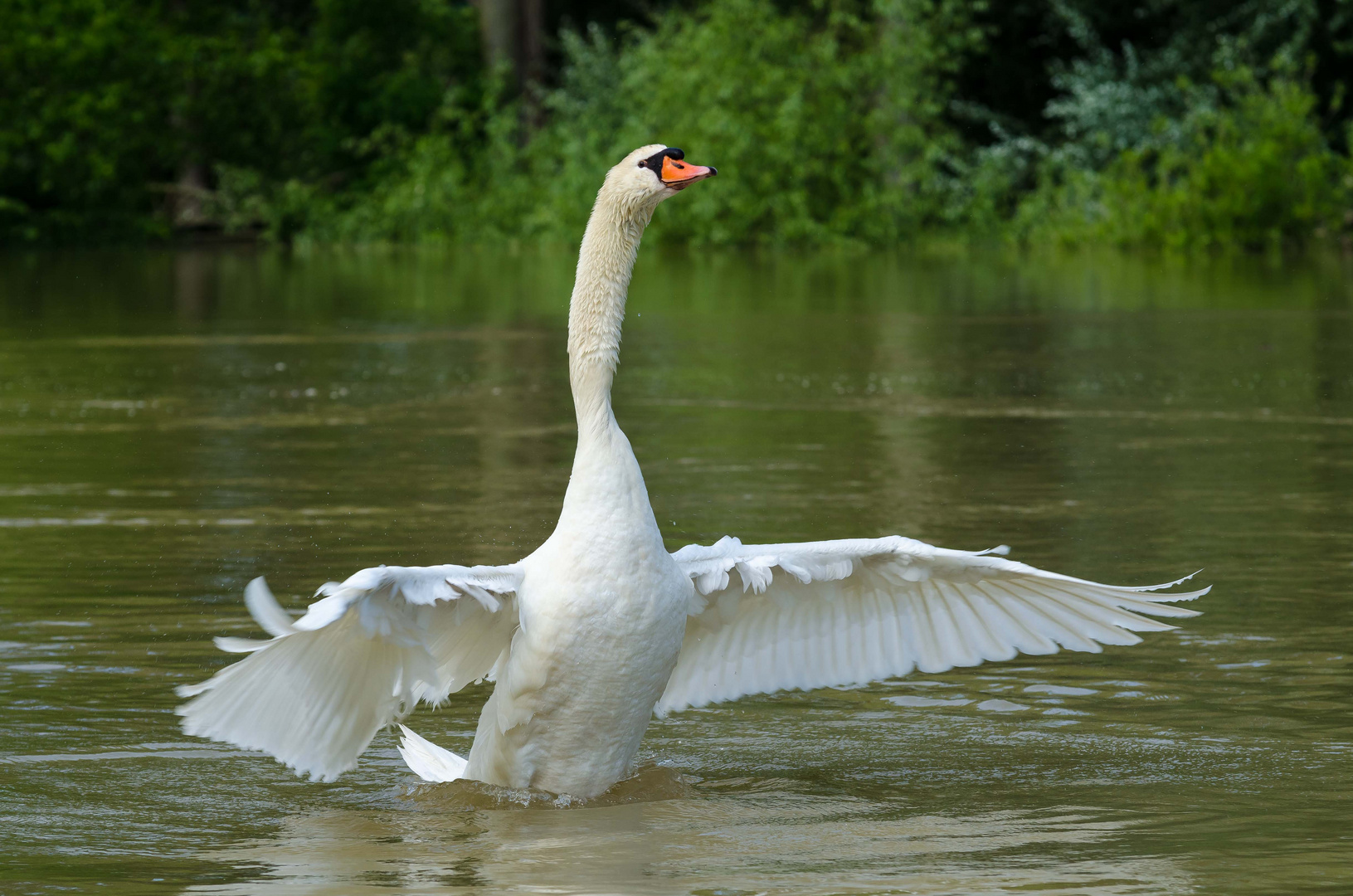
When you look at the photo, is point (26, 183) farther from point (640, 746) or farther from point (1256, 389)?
point (640, 746)

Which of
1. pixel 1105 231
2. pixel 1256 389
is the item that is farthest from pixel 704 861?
pixel 1105 231

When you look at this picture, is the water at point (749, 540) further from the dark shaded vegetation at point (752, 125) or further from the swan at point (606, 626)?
the dark shaded vegetation at point (752, 125)

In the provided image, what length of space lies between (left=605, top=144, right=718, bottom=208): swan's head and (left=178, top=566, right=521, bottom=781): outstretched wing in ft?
4.33

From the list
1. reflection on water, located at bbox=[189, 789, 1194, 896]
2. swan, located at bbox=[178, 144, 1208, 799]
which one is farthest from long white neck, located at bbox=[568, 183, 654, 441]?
reflection on water, located at bbox=[189, 789, 1194, 896]

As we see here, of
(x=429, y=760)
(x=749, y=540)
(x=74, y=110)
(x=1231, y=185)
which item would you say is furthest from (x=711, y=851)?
(x=74, y=110)

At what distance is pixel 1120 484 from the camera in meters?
11.5

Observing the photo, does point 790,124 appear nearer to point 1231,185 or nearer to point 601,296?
point 1231,185

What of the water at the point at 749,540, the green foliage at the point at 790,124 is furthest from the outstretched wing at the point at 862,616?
the green foliage at the point at 790,124

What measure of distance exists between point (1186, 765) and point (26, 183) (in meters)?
37.5

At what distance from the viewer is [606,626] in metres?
5.82

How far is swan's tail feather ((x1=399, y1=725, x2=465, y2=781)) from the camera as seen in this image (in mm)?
6371

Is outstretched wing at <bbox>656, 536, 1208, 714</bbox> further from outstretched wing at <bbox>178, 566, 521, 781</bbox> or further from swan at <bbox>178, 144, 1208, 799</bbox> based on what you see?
outstretched wing at <bbox>178, 566, 521, 781</bbox>

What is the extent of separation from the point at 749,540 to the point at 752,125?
28.4 m

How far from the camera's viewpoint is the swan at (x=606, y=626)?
572cm
